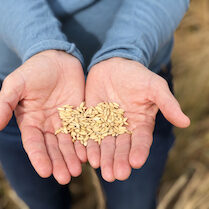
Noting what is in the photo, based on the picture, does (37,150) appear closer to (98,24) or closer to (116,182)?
(116,182)

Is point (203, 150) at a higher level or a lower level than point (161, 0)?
lower

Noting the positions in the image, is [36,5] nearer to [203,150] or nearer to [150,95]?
[150,95]

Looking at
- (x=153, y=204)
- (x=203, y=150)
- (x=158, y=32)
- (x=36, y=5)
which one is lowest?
(x=203, y=150)

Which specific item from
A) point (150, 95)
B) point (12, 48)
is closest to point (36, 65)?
point (12, 48)

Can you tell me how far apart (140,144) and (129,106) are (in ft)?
0.69

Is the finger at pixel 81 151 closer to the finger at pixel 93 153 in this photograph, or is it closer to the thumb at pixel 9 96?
the finger at pixel 93 153

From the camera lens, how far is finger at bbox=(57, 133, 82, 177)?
105 cm

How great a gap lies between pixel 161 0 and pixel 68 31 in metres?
0.38

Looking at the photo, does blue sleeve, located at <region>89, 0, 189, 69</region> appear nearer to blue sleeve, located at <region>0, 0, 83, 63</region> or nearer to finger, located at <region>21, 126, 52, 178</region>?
blue sleeve, located at <region>0, 0, 83, 63</region>

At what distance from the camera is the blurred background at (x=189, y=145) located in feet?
5.91

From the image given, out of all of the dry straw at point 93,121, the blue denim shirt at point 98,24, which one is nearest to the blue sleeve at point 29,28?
the blue denim shirt at point 98,24

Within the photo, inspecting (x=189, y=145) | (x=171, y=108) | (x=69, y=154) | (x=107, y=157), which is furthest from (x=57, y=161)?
(x=189, y=145)

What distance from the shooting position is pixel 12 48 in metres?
1.24

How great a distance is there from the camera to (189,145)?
7.02 feet
